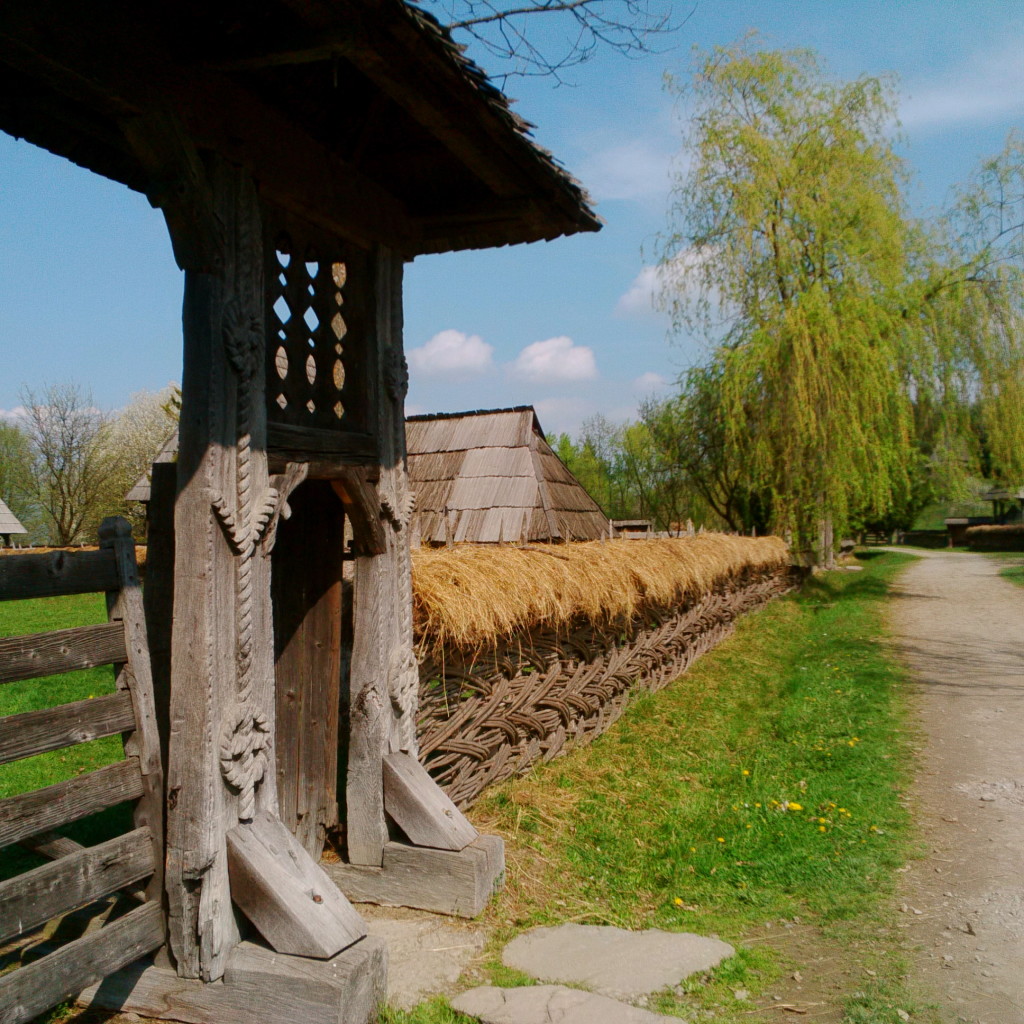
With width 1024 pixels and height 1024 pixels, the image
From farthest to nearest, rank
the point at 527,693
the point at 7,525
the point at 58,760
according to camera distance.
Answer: the point at 7,525, the point at 58,760, the point at 527,693

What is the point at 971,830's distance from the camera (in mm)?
5312

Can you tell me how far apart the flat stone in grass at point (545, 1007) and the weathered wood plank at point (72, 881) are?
4.26 ft

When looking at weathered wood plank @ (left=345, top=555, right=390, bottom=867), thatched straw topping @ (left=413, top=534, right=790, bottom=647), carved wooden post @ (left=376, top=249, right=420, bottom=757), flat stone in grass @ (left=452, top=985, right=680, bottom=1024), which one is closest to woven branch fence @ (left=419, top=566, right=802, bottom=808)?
thatched straw topping @ (left=413, top=534, right=790, bottom=647)

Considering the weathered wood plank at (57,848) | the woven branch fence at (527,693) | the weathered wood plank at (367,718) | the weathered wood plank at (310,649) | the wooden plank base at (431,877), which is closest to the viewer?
the weathered wood plank at (57,848)

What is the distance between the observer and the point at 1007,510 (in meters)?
50.5

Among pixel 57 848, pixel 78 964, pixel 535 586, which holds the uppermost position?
pixel 535 586

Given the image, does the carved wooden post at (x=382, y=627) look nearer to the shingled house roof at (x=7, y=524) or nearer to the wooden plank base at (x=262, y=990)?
the wooden plank base at (x=262, y=990)

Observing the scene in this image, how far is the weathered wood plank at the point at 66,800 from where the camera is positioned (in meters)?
2.75

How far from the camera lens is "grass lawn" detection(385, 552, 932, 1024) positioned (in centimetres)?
370

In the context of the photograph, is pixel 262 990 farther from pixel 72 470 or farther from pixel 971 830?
pixel 72 470

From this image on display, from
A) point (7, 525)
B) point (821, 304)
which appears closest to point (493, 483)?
point (821, 304)

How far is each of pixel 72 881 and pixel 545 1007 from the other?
5.64ft

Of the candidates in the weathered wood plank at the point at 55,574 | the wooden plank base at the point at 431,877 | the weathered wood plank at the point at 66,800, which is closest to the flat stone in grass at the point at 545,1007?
the wooden plank base at the point at 431,877

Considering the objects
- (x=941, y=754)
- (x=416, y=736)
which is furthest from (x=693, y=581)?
(x=416, y=736)
